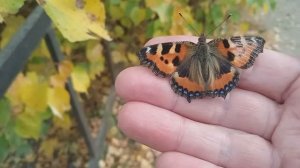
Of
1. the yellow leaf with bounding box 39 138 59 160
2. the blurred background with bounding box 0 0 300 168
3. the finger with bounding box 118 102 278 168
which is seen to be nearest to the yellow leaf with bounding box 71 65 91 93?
the blurred background with bounding box 0 0 300 168

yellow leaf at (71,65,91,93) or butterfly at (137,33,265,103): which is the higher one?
butterfly at (137,33,265,103)

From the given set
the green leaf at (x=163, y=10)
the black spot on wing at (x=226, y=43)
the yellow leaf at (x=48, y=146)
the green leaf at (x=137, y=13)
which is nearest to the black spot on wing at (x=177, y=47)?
the black spot on wing at (x=226, y=43)

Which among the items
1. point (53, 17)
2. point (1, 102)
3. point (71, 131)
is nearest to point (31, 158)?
point (71, 131)

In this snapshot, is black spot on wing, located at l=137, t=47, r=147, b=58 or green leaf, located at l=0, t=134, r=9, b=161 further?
green leaf, located at l=0, t=134, r=9, b=161

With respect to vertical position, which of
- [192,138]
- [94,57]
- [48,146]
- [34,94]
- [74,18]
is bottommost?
[48,146]

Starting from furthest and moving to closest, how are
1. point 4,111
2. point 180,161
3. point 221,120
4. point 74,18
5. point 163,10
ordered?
1. point 163,10
2. point 4,111
3. point 221,120
4. point 180,161
5. point 74,18

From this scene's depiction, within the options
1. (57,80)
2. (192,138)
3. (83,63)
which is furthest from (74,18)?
(83,63)

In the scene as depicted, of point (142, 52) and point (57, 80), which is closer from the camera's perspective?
point (142, 52)

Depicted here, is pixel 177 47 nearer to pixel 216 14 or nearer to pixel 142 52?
pixel 142 52

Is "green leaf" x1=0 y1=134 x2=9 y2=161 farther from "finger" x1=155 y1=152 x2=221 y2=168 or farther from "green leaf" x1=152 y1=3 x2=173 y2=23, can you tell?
"green leaf" x1=152 y1=3 x2=173 y2=23
